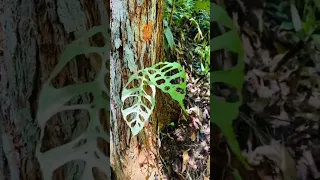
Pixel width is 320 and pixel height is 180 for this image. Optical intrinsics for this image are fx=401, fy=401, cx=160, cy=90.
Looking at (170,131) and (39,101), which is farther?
(170,131)

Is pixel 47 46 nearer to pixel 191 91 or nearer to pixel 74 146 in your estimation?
pixel 74 146

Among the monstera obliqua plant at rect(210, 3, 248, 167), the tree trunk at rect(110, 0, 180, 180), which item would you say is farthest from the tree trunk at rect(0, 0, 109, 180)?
the monstera obliqua plant at rect(210, 3, 248, 167)

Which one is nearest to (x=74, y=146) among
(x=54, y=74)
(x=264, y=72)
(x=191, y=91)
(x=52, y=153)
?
(x=52, y=153)

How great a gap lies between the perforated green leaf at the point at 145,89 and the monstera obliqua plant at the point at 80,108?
0.12 m

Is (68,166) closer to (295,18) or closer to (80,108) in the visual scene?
(80,108)

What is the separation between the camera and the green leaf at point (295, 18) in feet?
2.16

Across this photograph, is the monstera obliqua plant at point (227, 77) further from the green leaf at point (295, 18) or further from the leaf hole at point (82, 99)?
the leaf hole at point (82, 99)

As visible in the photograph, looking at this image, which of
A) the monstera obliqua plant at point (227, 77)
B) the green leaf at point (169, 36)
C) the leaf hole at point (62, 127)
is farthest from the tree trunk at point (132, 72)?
the monstera obliqua plant at point (227, 77)

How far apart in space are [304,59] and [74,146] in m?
0.47

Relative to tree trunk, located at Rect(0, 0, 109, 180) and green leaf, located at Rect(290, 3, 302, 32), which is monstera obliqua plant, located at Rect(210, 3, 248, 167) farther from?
tree trunk, located at Rect(0, 0, 109, 180)

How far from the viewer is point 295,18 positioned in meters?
0.66

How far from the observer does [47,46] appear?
80 cm

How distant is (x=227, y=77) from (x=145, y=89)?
28cm

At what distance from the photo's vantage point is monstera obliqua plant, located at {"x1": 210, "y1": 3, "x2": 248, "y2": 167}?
694 mm
